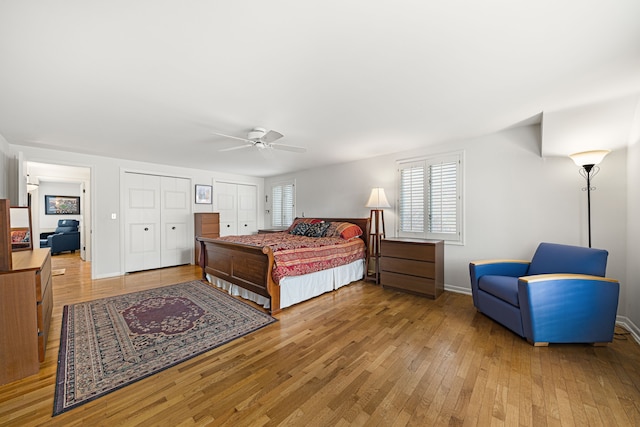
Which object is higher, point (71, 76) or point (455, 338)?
point (71, 76)

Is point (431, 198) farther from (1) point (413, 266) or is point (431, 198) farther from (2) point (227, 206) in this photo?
(2) point (227, 206)

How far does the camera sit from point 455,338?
2373 millimetres

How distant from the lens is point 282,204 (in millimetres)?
6758

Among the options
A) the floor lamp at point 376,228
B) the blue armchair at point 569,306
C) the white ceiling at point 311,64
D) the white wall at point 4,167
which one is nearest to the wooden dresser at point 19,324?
the white ceiling at point 311,64

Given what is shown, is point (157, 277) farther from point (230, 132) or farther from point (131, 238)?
point (230, 132)

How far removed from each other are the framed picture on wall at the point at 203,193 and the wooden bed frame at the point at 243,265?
198 cm

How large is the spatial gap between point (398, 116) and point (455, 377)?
2535 mm

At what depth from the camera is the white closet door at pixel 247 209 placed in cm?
691

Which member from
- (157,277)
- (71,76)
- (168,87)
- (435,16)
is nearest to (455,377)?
(435,16)

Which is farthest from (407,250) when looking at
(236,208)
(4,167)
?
(4,167)

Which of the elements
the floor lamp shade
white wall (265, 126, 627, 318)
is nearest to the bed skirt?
the floor lamp shade

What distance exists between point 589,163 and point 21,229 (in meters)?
6.52

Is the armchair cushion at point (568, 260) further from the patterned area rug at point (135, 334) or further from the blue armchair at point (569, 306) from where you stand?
the patterned area rug at point (135, 334)

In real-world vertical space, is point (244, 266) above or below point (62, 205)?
below
